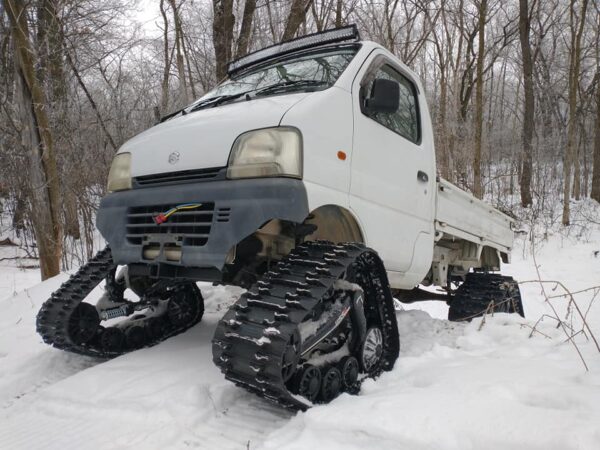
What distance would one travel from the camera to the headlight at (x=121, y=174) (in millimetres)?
3080

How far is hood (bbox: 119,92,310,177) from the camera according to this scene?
2621 mm

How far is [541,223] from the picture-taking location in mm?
14484

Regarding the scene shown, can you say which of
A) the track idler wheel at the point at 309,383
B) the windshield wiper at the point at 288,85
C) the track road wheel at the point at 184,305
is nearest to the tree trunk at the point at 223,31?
the track road wheel at the point at 184,305

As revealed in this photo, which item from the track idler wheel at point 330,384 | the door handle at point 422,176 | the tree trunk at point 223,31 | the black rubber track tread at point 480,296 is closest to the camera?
the track idler wheel at point 330,384

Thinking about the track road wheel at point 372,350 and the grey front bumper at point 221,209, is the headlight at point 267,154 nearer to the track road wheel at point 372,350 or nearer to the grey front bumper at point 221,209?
the grey front bumper at point 221,209

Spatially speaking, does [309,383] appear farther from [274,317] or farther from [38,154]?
[38,154]

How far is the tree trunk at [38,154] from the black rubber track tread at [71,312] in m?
3.69


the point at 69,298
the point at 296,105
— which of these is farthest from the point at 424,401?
the point at 69,298

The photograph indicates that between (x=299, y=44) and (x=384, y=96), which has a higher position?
(x=299, y=44)

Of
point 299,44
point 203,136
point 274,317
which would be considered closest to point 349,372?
point 274,317

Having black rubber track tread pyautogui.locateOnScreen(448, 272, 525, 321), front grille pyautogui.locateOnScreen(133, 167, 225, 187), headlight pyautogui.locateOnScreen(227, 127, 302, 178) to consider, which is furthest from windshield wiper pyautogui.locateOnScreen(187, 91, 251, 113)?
black rubber track tread pyautogui.locateOnScreen(448, 272, 525, 321)

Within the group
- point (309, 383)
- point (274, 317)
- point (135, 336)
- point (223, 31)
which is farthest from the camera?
point (223, 31)

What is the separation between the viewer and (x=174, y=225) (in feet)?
8.74

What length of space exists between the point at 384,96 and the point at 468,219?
2134mm
